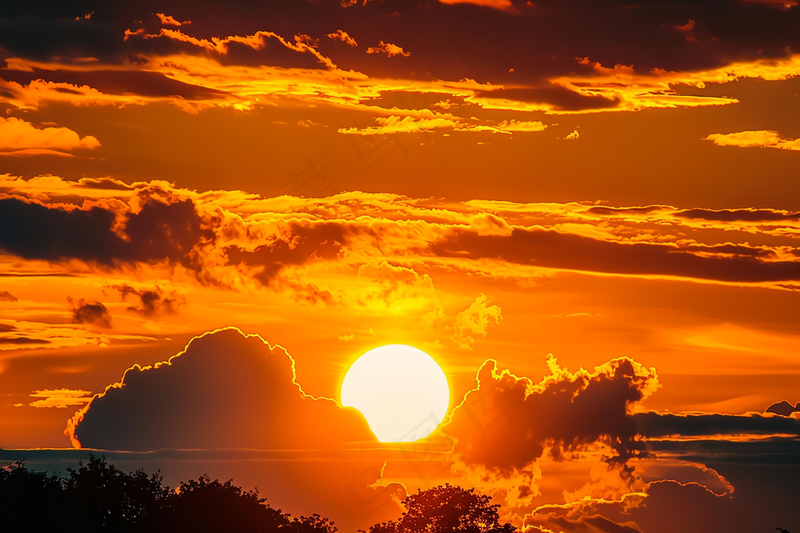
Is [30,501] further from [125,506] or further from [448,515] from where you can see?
[448,515]

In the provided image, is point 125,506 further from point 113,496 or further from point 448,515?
point 448,515

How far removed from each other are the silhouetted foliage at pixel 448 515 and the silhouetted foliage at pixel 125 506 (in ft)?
34.6

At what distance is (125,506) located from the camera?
128500 mm

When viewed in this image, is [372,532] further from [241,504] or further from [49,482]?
[49,482]

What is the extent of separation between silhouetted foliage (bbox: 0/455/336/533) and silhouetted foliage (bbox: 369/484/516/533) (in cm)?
1054

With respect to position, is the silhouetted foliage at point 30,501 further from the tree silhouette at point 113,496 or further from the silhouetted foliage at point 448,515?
the silhouetted foliage at point 448,515

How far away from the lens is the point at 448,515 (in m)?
136

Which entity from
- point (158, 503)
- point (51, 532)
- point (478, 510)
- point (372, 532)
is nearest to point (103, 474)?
point (158, 503)

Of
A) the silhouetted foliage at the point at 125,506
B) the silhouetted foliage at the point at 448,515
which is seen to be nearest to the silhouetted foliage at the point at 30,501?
the silhouetted foliage at the point at 125,506

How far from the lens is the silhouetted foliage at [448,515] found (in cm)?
13500

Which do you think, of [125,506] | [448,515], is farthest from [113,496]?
[448,515]

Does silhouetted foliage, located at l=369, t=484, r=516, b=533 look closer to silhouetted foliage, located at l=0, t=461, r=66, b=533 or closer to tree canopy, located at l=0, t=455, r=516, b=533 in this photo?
tree canopy, located at l=0, t=455, r=516, b=533

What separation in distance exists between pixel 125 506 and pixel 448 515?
39.4m

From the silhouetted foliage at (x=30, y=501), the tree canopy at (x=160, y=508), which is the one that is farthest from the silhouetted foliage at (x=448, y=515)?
the silhouetted foliage at (x=30, y=501)
